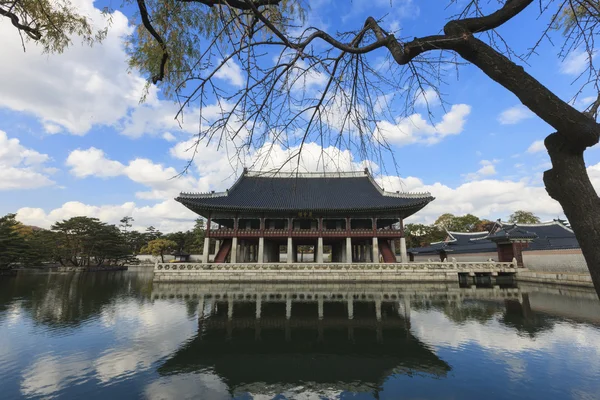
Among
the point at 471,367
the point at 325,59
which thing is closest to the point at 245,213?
the point at 471,367

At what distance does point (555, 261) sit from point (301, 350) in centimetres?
2469

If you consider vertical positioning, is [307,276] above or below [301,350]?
above

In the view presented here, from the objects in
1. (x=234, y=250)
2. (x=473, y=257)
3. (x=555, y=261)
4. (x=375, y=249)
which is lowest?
(x=555, y=261)

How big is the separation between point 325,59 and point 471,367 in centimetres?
745

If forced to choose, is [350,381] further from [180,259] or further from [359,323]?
[180,259]

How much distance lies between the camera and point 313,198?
30891mm

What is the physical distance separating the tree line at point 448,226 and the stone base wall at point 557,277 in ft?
103

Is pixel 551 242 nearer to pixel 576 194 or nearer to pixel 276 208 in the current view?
pixel 276 208

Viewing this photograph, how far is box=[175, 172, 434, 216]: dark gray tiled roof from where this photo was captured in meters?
27.8

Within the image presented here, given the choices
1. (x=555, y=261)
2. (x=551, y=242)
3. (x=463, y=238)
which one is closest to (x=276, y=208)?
(x=555, y=261)

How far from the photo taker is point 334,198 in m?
31.2

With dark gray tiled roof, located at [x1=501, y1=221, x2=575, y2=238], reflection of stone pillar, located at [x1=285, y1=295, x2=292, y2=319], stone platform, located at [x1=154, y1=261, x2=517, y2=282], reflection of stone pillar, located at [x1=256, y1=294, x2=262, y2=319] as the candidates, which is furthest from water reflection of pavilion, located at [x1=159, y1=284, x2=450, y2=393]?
dark gray tiled roof, located at [x1=501, y1=221, x2=575, y2=238]

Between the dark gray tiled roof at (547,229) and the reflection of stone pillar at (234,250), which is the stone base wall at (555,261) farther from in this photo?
the reflection of stone pillar at (234,250)

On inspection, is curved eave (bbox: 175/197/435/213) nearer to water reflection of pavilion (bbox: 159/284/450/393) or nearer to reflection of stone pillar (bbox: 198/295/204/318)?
reflection of stone pillar (bbox: 198/295/204/318)
